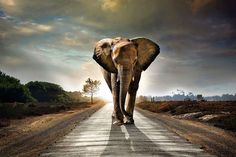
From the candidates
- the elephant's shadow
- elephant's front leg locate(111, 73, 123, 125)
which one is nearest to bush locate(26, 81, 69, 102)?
elephant's front leg locate(111, 73, 123, 125)

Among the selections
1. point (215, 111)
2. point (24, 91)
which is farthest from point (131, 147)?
point (24, 91)

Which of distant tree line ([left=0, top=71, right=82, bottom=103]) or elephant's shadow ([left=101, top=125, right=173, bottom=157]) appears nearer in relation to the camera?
elephant's shadow ([left=101, top=125, right=173, bottom=157])

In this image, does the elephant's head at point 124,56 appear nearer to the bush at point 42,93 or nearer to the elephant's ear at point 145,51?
the elephant's ear at point 145,51

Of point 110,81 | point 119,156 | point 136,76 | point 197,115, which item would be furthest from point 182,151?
point 197,115

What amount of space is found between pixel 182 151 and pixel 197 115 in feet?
76.5

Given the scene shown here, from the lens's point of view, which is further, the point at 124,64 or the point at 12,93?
the point at 12,93

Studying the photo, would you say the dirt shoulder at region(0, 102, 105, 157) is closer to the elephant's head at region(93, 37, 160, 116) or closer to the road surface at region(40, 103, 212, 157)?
the road surface at region(40, 103, 212, 157)

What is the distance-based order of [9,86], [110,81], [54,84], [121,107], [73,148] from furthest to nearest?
[54,84]
[9,86]
[110,81]
[121,107]
[73,148]

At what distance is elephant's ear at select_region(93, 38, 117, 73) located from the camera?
57.1 ft

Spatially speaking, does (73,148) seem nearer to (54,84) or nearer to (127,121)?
(127,121)

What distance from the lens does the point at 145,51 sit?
1788cm

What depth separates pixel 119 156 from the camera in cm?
839

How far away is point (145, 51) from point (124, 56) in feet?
7.09

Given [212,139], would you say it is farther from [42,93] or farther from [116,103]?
[42,93]
